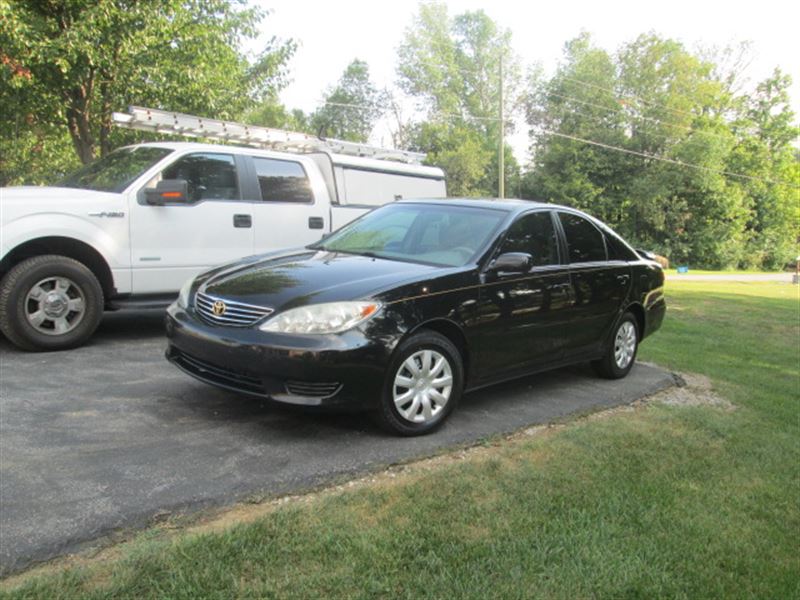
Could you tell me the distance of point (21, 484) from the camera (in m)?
3.20

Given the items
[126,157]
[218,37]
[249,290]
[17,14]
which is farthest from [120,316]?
[218,37]

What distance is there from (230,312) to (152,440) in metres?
0.89

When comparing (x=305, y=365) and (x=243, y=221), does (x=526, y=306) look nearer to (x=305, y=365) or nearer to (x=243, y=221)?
(x=305, y=365)

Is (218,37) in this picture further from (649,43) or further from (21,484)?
(649,43)

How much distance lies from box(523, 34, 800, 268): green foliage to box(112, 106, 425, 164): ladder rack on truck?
1424 inches

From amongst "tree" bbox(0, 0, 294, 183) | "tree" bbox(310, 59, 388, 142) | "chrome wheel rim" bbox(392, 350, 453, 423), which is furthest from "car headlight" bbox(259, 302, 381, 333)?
"tree" bbox(310, 59, 388, 142)

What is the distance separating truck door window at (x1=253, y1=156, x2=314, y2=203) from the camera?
721 centimetres

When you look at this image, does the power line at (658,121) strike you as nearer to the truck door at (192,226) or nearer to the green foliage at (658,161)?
the green foliage at (658,161)

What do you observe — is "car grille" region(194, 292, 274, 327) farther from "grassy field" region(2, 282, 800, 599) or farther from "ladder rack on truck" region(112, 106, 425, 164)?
"ladder rack on truck" region(112, 106, 425, 164)

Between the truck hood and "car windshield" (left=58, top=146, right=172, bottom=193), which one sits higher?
"car windshield" (left=58, top=146, right=172, bottom=193)

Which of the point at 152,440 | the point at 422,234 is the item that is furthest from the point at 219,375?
the point at 422,234

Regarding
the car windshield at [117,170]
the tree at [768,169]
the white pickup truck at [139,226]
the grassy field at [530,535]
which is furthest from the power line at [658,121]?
the grassy field at [530,535]

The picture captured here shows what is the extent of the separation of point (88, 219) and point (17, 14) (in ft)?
20.3

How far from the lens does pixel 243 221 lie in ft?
22.7
